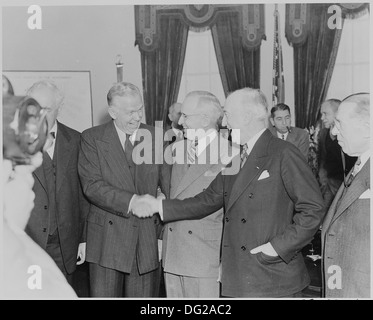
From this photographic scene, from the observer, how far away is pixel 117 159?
3141 mm

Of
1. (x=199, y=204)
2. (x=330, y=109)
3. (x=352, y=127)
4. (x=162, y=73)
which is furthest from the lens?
(x=162, y=73)

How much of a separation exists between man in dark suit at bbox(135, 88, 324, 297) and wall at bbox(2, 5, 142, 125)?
4.76 feet

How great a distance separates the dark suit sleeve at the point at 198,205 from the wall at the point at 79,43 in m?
1.40

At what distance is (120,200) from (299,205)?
1.05m

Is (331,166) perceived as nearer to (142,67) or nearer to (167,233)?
(167,233)

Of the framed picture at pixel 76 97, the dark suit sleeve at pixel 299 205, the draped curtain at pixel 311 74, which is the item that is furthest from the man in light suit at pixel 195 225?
the draped curtain at pixel 311 74

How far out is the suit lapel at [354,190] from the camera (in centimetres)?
275

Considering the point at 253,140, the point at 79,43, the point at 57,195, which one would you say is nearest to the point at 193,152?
the point at 253,140

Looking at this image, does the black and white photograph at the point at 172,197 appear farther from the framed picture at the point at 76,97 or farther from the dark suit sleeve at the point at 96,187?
the framed picture at the point at 76,97

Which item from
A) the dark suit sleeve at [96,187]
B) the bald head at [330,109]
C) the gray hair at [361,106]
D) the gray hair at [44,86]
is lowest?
the dark suit sleeve at [96,187]

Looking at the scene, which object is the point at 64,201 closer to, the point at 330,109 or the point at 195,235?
the point at 195,235

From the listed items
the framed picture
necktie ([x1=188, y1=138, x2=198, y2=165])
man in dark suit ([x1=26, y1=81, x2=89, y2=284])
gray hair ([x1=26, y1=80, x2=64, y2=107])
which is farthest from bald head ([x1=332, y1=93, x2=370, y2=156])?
the framed picture

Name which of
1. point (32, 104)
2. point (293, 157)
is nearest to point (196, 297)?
point (293, 157)
